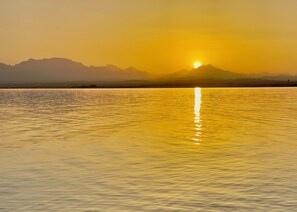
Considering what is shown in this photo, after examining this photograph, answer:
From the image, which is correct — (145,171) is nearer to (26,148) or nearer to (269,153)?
(269,153)

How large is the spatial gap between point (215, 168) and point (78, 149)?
322 inches

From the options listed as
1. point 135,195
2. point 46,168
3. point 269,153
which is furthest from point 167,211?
point 269,153

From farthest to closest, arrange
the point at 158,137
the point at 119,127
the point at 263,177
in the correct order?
the point at 119,127 → the point at 158,137 → the point at 263,177

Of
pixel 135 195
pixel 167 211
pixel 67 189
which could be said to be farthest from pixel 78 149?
pixel 167 211

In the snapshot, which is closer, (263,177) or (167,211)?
(167,211)

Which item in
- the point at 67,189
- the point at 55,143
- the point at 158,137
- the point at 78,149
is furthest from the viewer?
the point at 158,137

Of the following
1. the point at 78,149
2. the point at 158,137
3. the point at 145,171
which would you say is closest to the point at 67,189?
the point at 145,171

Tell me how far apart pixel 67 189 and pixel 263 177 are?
6.80 meters

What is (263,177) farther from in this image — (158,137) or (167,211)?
(158,137)

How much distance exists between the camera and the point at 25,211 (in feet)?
34.5

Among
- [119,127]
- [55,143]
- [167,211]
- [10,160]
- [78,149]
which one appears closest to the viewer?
[167,211]

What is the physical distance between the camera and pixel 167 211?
10281 mm

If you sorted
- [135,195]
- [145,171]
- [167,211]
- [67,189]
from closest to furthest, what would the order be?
1. [167,211]
2. [135,195]
3. [67,189]
4. [145,171]

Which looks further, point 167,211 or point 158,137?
point 158,137
